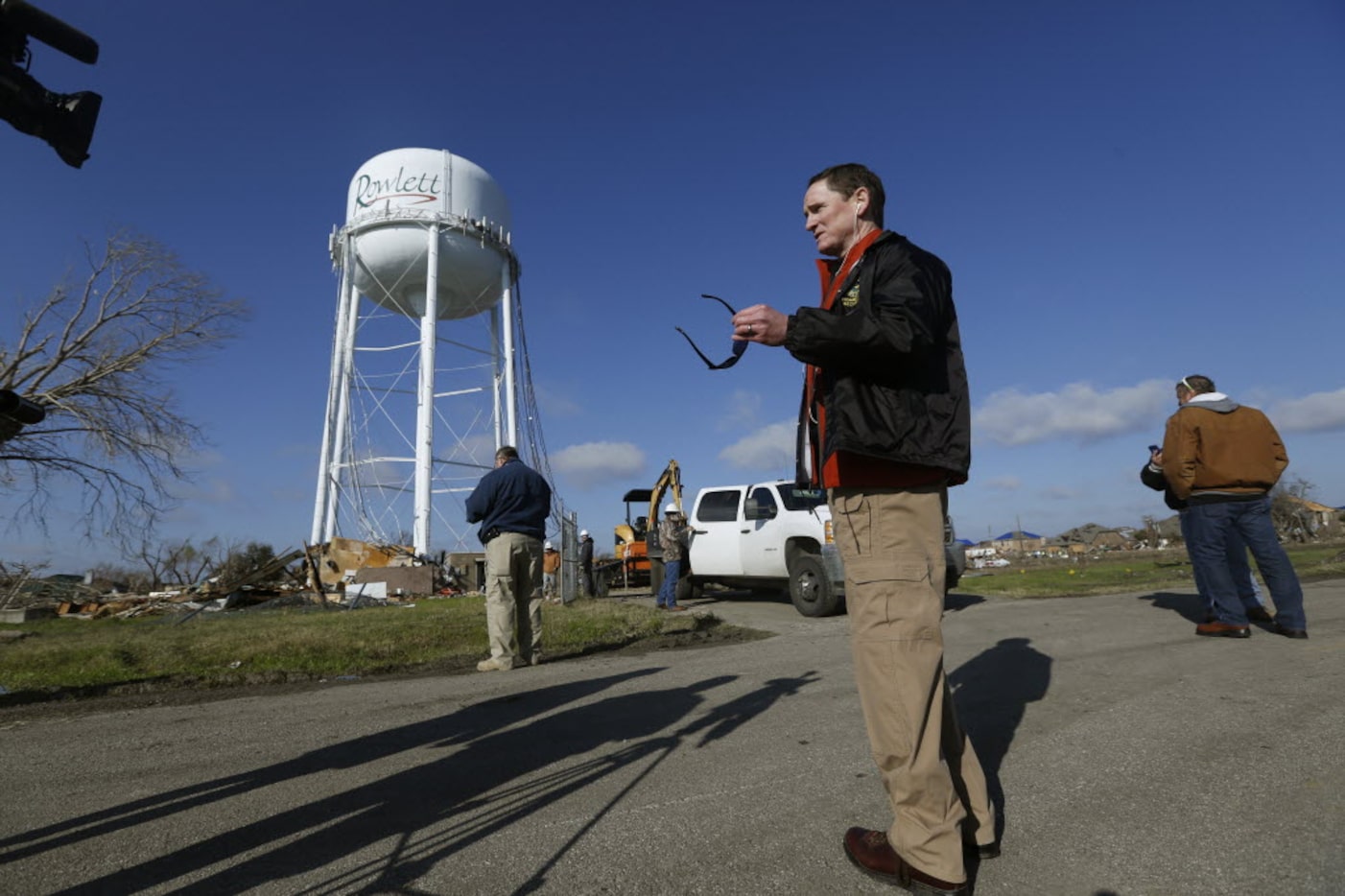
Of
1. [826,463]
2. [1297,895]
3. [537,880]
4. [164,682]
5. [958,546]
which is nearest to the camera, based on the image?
[1297,895]

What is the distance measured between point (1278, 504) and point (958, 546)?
106 ft

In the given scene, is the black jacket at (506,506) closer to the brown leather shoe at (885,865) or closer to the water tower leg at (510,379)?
the brown leather shoe at (885,865)

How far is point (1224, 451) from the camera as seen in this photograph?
5.42m

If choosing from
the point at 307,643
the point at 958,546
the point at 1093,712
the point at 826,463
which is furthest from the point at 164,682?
the point at 958,546

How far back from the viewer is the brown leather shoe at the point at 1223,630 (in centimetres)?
547

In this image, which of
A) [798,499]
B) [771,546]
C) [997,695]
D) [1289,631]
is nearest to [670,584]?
[771,546]

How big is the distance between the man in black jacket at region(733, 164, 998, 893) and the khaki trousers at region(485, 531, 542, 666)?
4.91m

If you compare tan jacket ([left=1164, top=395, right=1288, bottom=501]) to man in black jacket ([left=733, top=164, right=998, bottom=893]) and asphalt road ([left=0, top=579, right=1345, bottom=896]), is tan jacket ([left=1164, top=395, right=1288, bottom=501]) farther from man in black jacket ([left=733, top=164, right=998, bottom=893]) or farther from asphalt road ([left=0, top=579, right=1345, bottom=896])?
man in black jacket ([left=733, top=164, right=998, bottom=893])

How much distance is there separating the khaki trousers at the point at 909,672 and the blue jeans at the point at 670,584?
10.2 m

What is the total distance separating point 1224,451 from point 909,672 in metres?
5.01

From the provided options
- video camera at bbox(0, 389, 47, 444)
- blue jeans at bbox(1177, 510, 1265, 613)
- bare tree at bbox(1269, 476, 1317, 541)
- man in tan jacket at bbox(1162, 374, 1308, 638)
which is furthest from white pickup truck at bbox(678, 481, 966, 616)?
bare tree at bbox(1269, 476, 1317, 541)

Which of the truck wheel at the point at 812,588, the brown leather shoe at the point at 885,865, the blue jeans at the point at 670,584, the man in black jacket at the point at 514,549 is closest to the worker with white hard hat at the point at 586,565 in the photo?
the blue jeans at the point at 670,584

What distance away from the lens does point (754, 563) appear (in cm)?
1180

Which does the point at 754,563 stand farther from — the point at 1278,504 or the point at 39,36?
the point at 1278,504
